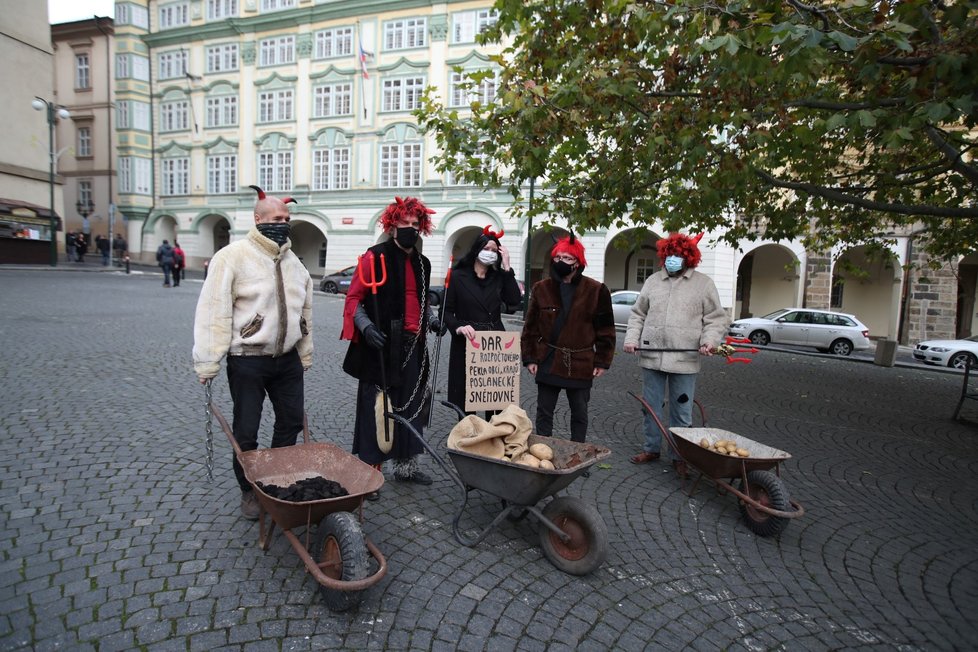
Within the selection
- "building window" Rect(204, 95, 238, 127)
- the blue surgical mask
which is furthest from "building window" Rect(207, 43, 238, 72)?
the blue surgical mask

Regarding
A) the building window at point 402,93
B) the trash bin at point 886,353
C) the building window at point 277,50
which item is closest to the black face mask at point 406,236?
the trash bin at point 886,353

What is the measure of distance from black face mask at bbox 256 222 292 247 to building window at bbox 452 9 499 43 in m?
27.8

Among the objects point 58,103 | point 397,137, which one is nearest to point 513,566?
point 397,137

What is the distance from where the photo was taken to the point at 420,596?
9.57 ft

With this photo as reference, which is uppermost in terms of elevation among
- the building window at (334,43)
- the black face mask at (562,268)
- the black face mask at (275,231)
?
the building window at (334,43)

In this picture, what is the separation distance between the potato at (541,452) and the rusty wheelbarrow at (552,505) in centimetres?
19

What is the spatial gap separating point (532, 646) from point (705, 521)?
1931 millimetres

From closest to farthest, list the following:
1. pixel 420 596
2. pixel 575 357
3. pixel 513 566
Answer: pixel 420 596 → pixel 513 566 → pixel 575 357

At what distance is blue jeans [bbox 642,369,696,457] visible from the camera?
16.2ft

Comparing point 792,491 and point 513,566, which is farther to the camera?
point 792,491

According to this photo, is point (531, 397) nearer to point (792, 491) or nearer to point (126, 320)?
point (792, 491)

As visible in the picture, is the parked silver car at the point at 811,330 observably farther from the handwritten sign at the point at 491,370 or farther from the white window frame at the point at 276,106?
the white window frame at the point at 276,106

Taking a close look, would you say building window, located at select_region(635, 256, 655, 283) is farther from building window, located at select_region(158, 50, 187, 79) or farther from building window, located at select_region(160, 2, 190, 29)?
building window, located at select_region(160, 2, 190, 29)

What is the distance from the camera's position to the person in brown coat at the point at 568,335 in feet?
15.0
